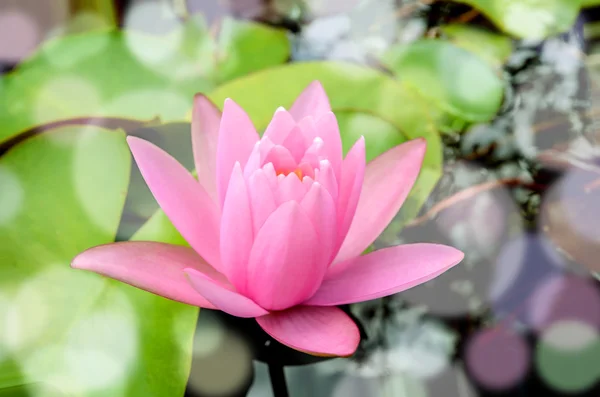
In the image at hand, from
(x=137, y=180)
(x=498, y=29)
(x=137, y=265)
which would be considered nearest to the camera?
(x=137, y=265)

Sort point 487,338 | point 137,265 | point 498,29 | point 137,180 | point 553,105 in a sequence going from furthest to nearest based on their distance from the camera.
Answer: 1. point 498,29
2. point 553,105
3. point 137,180
4. point 487,338
5. point 137,265

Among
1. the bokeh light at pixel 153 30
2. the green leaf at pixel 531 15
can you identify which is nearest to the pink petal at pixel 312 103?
the bokeh light at pixel 153 30

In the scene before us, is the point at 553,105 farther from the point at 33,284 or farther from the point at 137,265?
the point at 33,284

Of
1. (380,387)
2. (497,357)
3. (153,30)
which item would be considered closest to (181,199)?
(380,387)

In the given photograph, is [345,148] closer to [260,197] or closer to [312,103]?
[312,103]

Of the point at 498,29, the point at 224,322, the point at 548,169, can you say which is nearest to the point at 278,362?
the point at 224,322

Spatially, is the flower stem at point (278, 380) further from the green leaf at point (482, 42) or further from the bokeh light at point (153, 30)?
the green leaf at point (482, 42)

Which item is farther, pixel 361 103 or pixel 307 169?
pixel 361 103
